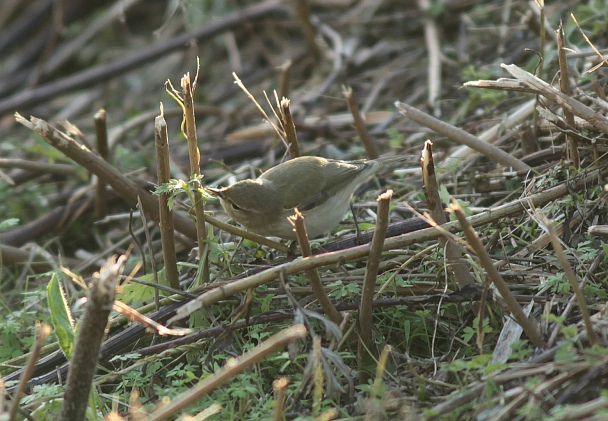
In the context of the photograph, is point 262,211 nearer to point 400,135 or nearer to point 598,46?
point 400,135

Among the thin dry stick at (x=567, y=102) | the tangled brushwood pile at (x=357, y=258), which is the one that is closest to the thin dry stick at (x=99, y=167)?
the tangled brushwood pile at (x=357, y=258)

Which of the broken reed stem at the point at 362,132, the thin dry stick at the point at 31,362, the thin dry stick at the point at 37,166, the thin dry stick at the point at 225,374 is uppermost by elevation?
the thin dry stick at the point at 37,166

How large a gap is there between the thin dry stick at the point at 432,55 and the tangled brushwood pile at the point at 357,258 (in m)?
0.03

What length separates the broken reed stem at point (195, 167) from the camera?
10.5 feet

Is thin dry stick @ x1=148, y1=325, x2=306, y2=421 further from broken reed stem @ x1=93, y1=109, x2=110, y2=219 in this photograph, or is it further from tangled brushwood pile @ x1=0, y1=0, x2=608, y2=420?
broken reed stem @ x1=93, y1=109, x2=110, y2=219

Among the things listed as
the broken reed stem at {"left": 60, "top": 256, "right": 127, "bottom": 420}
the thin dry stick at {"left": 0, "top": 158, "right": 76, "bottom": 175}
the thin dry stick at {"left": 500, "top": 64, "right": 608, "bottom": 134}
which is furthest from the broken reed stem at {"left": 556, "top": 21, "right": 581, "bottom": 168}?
the thin dry stick at {"left": 0, "top": 158, "right": 76, "bottom": 175}

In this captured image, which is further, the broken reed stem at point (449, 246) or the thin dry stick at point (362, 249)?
the broken reed stem at point (449, 246)

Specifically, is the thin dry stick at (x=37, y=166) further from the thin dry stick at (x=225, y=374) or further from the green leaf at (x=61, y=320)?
the thin dry stick at (x=225, y=374)

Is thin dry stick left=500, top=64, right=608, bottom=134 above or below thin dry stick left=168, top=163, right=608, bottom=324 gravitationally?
above

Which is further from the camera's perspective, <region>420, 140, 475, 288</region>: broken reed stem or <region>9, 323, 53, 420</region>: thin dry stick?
<region>420, 140, 475, 288</region>: broken reed stem

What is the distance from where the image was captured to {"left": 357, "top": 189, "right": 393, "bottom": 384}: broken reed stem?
2.77 metres

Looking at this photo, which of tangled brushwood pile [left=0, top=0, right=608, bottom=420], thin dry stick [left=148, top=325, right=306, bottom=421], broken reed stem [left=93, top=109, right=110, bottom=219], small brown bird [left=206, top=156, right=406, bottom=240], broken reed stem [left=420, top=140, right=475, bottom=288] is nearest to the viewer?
thin dry stick [left=148, top=325, right=306, bottom=421]

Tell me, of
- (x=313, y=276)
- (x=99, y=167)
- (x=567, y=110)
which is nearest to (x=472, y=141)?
(x=567, y=110)

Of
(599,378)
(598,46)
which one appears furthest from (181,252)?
(598,46)
